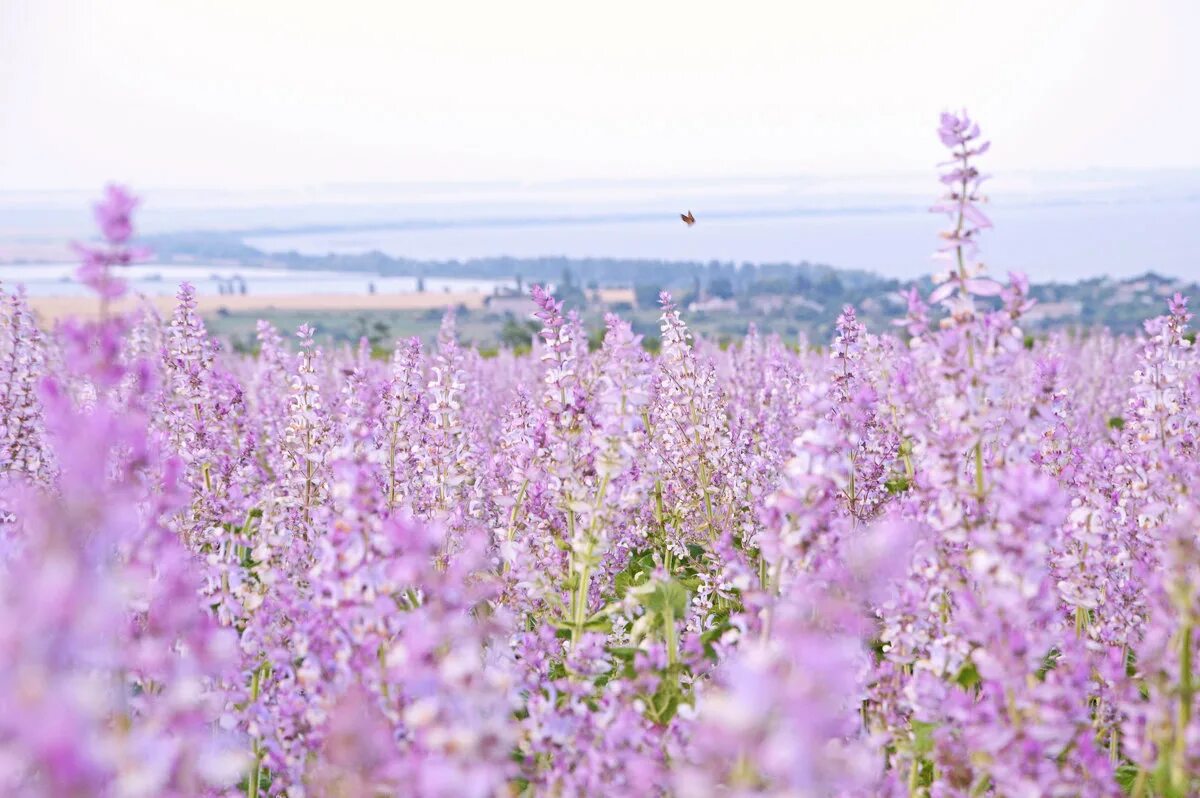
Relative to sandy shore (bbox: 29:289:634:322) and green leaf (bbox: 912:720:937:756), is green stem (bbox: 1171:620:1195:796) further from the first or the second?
sandy shore (bbox: 29:289:634:322)

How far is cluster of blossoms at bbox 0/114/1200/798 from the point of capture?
2029mm

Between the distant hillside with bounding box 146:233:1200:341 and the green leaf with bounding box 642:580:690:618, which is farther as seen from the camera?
the distant hillside with bounding box 146:233:1200:341

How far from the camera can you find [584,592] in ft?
13.8

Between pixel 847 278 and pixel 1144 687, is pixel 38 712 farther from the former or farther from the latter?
pixel 847 278

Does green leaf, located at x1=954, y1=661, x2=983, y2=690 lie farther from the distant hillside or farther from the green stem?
the distant hillside

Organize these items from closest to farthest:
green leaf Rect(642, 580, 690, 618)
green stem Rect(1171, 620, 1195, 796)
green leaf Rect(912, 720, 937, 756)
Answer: green stem Rect(1171, 620, 1195, 796) < green leaf Rect(912, 720, 937, 756) < green leaf Rect(642, 580, 690, 618)

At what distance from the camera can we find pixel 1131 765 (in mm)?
4176

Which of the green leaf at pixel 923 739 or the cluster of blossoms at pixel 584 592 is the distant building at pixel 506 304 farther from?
the green leaf at pixel 923 739

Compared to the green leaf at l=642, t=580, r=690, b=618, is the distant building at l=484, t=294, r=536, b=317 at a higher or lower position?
higher

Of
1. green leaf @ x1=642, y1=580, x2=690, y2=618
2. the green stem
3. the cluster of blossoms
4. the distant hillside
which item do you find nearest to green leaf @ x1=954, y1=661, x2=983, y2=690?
the cluster of blossoms

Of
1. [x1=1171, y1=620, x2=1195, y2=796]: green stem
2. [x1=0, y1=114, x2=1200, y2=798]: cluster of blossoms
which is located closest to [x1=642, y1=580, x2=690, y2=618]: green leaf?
[x1=0, y1=114, x2=1200, y2=798]: cluster of blossoms

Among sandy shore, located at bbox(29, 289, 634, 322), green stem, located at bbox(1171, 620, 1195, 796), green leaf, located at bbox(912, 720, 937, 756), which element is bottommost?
green leaf, located at bbox(912, 720, 937, 756)

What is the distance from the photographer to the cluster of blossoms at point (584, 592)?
203 cm

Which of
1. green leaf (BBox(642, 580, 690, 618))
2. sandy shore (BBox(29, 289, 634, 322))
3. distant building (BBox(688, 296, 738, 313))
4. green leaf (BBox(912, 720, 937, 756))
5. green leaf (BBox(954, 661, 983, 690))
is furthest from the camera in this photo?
distant building (BBox(688, 296, 738, 313))
